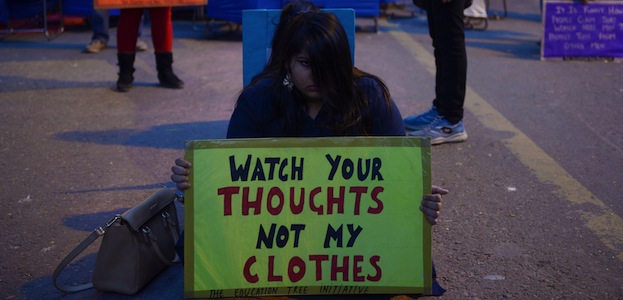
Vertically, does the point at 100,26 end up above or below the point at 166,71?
above

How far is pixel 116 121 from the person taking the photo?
5527 millimetres

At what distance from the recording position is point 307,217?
279 cm

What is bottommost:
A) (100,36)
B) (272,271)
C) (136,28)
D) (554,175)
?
(554,175)

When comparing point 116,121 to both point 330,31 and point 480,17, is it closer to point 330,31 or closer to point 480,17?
point 330,31

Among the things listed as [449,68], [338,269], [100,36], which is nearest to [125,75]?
[100,36]

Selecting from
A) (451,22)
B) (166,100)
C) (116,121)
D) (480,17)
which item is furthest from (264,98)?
(480,17)

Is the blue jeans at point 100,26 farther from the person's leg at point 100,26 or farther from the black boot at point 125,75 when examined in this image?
the black boot at point 125,75

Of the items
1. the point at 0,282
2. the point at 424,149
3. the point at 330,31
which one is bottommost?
the point at 0,282

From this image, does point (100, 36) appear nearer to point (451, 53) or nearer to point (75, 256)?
point (451, 53)

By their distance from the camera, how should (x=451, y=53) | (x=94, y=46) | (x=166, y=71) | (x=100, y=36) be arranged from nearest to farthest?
(x=451, y=53) < (x=166, y=71) < (x=94, y=46) < (x=100, y=36)

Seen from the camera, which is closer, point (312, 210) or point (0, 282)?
point (312, 210)

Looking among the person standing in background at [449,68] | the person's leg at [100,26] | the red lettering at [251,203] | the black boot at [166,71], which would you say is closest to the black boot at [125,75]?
the black boot at [166,71]

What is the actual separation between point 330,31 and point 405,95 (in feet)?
11.7

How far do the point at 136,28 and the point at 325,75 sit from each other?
3.94 meters
